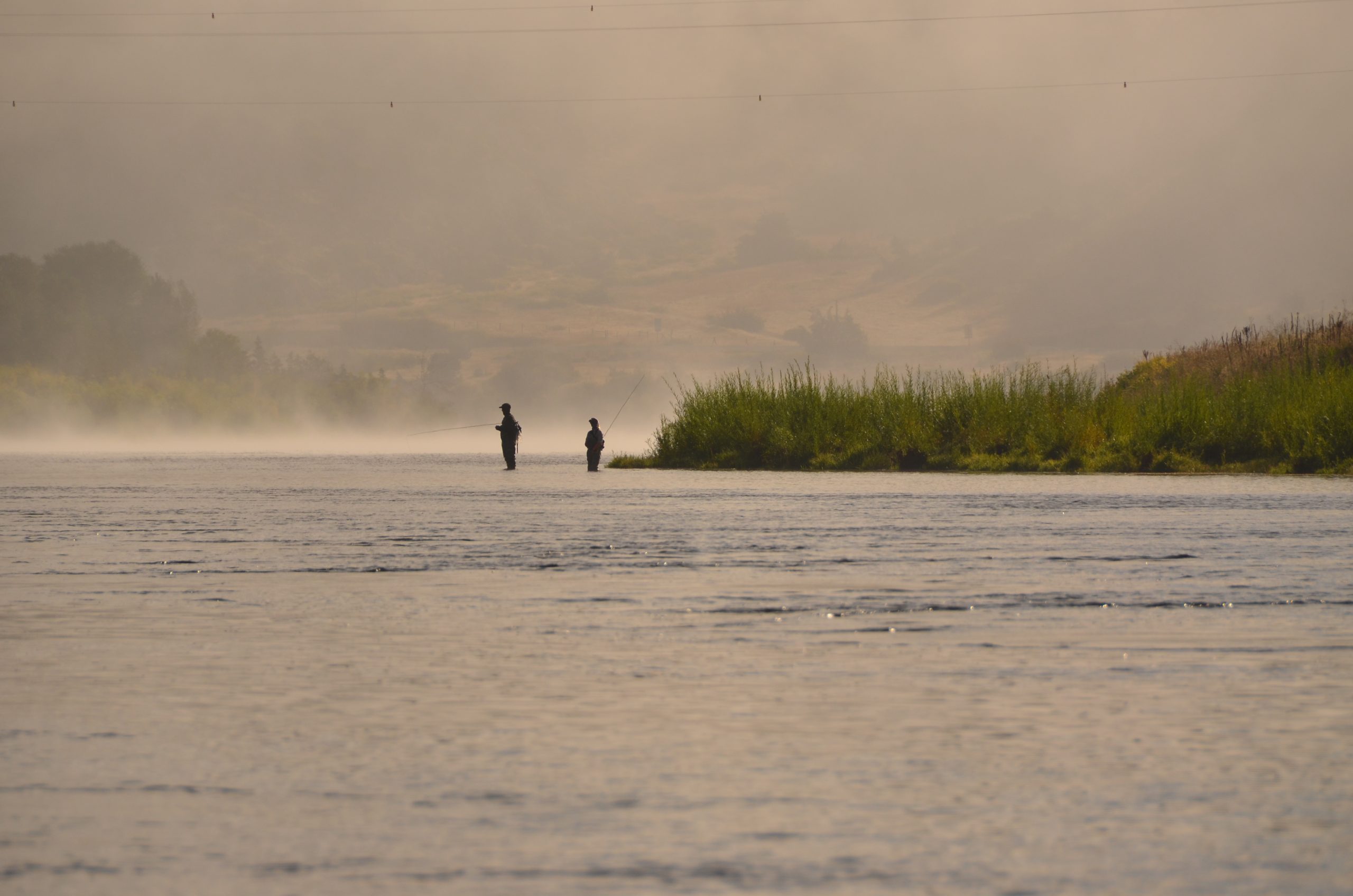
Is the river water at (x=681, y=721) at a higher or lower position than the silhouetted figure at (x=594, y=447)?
lower

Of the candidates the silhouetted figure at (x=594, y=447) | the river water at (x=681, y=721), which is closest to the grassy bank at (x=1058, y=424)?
the silhouetted figure at (x=594, y=447)

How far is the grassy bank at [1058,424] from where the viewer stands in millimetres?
34469

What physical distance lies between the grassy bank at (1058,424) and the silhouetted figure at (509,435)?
9.22 ft

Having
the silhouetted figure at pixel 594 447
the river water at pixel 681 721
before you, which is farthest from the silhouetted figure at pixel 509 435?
the river water at pixel 681 721

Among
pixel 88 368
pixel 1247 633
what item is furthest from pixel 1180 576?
pixel 88 368

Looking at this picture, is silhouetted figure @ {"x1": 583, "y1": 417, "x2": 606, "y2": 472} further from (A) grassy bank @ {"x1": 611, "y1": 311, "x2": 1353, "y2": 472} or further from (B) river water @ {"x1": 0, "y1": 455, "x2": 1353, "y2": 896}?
(B) river water @ {"x1": 0, "y1": 455, "x2": 1353, "y2": 896}

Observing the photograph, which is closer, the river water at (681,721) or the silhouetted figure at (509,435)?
the river water at (681,721)

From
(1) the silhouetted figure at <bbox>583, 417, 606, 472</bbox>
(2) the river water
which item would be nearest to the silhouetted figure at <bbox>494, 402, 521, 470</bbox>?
(1) the silhouetted figure at <bbox>583, 417, 606, 472</bbox>

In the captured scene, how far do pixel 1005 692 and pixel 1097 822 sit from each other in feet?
7.17

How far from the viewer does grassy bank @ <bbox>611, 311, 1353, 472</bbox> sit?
34.5 meters

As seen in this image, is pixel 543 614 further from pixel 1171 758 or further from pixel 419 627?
pixel 1171 758

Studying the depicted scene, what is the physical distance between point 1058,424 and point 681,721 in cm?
3266

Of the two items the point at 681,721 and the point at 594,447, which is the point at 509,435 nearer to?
the point at 594,447

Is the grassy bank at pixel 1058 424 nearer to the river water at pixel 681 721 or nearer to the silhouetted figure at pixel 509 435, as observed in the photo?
the silhouetted figure at pixel 509 435
